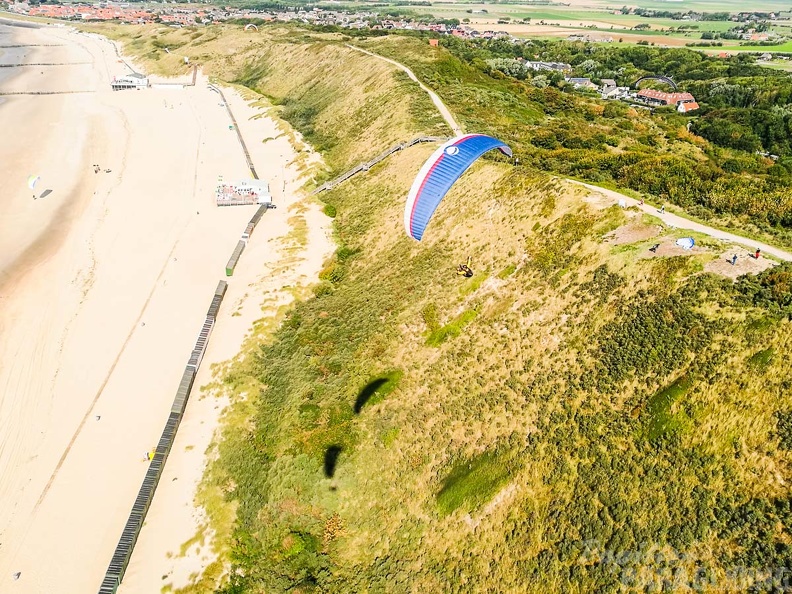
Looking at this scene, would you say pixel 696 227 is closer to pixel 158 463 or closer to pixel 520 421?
pixel 520 421

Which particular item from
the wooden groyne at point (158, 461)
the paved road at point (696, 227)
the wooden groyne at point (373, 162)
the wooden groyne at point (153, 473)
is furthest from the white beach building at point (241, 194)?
the paved road at point (696, 227)

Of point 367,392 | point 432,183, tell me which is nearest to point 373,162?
point 432,183

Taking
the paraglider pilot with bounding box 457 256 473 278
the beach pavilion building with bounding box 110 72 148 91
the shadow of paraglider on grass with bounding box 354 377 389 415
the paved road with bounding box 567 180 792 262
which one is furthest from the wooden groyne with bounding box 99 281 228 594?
the beach pavilion building with bounding box 110 72 148 91

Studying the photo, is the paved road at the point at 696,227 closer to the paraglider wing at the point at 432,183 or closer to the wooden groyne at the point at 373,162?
the paraglider wing at the point at 432,183

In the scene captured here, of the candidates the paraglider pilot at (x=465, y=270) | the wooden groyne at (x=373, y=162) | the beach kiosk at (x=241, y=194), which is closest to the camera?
the paraglider pilot at (x=465, y=270)

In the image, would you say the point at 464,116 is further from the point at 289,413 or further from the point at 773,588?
the point at 773,588

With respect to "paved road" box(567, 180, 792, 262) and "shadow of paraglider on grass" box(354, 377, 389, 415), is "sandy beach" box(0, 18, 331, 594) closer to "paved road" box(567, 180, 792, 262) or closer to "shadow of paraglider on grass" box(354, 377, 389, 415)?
"shadow of paraglider on grass" box(354, 377, 389, 415)
